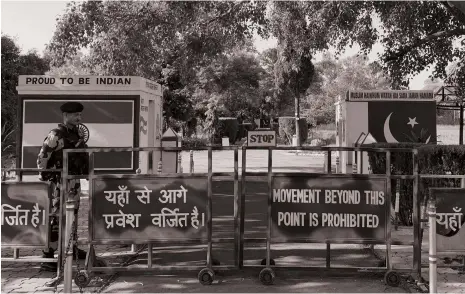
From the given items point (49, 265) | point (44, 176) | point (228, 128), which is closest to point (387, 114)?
point (44, 176)

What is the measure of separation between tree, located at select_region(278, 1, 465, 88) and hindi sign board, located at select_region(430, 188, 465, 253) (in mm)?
6555

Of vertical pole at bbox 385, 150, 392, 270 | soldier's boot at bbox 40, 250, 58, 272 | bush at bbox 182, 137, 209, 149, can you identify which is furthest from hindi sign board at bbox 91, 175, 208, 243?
bush at bbox 182, 137, 209, 149

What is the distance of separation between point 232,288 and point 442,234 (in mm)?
Answer: 2367

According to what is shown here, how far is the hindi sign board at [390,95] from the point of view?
15805mm

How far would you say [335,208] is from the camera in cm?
587

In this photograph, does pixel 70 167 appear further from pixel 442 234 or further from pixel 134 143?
pixel 134 143

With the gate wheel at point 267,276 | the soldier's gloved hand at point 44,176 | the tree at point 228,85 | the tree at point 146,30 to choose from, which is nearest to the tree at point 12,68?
the tree at point 146,30

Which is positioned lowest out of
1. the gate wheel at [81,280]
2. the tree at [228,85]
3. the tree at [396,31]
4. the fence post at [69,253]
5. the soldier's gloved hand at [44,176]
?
the gate wheel at [81,280]

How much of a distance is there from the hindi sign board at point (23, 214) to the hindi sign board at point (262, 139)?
8.02 feet

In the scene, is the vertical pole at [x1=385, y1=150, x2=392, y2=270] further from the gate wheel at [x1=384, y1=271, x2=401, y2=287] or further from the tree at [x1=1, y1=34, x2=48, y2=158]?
the tree at [x1=1, y1=34, x2=48, y2=158]

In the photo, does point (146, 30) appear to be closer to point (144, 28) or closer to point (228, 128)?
point (144, 28)

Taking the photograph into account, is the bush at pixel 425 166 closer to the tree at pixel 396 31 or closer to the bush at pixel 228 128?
the tree at pixel 396 31

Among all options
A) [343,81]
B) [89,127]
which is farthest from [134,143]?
[343,81]

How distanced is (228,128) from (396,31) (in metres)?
Result: 34.2
